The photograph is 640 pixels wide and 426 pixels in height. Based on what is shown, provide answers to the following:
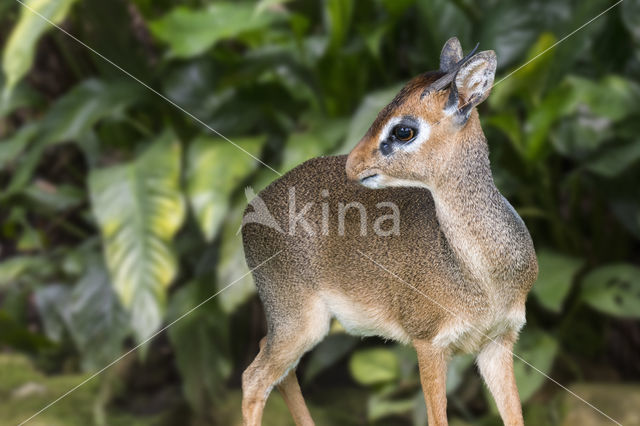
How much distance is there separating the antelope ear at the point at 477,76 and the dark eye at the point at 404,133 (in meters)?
0.04

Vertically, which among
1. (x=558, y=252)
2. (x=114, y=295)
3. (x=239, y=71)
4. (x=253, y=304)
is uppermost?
(x=239, y=71)

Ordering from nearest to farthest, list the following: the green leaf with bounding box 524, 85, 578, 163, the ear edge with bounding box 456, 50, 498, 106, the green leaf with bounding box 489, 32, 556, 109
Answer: the ear edge with bounding box 456, 50, 498, 106, the green leaf with bounding box 489, 32, 556, 109, the green leaf with bounding box 524, 85, 578, 163

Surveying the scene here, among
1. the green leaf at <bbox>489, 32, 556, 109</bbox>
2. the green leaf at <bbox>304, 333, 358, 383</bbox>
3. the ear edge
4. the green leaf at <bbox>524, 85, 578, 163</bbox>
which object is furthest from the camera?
the green leaf at <bbox>304, 333, 358, 383</bbox>

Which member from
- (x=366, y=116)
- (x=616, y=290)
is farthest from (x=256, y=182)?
(x=616, y=290)

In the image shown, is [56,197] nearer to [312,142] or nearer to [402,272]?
[312,142]

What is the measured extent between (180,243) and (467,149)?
79.9 inches

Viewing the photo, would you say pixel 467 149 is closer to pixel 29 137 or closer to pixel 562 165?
pixel 562 165

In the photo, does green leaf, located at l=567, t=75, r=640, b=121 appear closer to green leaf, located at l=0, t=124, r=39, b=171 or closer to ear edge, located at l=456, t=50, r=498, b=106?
ear edge, located at l=456, t=50, r=498, b=106

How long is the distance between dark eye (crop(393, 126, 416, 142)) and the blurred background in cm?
107

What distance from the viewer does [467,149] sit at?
50 cm

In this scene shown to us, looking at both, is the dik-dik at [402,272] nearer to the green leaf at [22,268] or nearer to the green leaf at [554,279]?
the green leaf at [554,279]

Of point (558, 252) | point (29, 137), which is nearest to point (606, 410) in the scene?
point (558, 252)

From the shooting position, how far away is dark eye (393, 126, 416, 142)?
18.6 inches

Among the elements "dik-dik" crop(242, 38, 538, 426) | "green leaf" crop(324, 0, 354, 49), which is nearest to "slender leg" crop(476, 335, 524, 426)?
"dik-dik" crop(242, 38, 538, 426)
